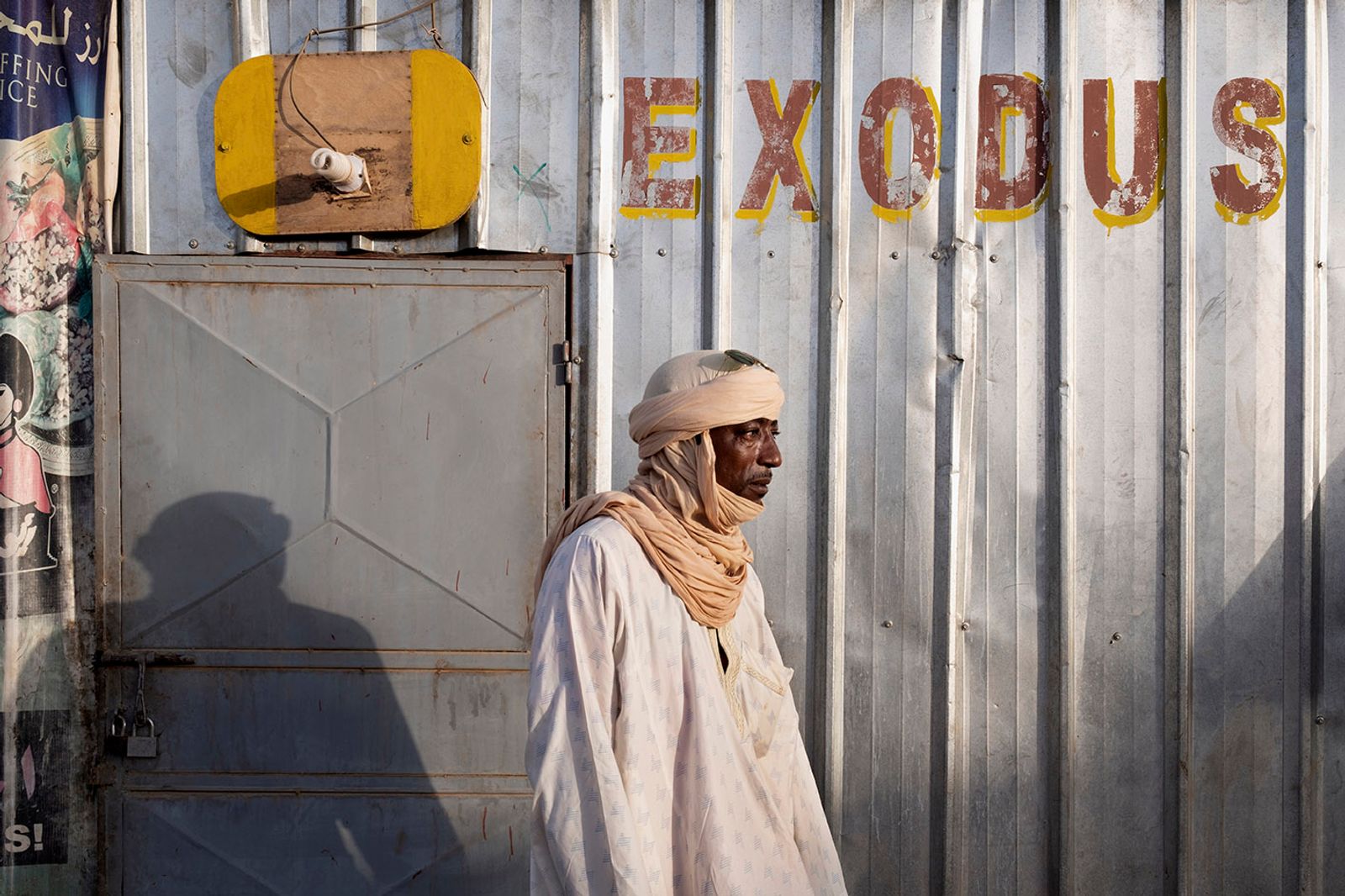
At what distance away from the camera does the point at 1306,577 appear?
3.33m

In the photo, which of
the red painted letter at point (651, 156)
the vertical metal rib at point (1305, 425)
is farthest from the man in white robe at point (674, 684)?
the vertical metal rib at point (1305, 425)

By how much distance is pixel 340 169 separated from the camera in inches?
124

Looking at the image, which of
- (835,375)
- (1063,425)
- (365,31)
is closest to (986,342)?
(1063,425)

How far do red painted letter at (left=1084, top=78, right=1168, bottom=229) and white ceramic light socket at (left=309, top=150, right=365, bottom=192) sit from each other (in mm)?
2324

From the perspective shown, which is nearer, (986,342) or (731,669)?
(731,669)

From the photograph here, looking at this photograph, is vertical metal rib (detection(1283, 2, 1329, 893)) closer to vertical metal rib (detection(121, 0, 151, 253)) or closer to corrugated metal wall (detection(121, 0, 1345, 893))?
corrugated metal wall (detection(121, 0, 1345, 893))

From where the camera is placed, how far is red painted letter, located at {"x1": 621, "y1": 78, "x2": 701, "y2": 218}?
10.9 ft

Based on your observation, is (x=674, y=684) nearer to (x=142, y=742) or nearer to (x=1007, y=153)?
(x=142, y=742)

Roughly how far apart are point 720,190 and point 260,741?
7.44 feet

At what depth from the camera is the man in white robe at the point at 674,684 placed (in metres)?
2.01

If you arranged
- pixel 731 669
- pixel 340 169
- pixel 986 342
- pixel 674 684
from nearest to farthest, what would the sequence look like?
1. pixel 674 684
2. pixel 731 669
3. pixel 340 169
4. pixel 986 342

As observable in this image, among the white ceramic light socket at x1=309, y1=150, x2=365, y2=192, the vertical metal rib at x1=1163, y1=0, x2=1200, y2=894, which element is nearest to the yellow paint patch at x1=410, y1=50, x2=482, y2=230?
the white ceramic light socket at x1=309, y1=150, x2=365, y2=192

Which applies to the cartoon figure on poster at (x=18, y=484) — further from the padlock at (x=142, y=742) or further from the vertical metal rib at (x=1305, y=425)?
the vertical metal rib at (x=1305, y=425)

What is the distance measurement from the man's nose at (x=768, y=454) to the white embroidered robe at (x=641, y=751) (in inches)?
15.0
